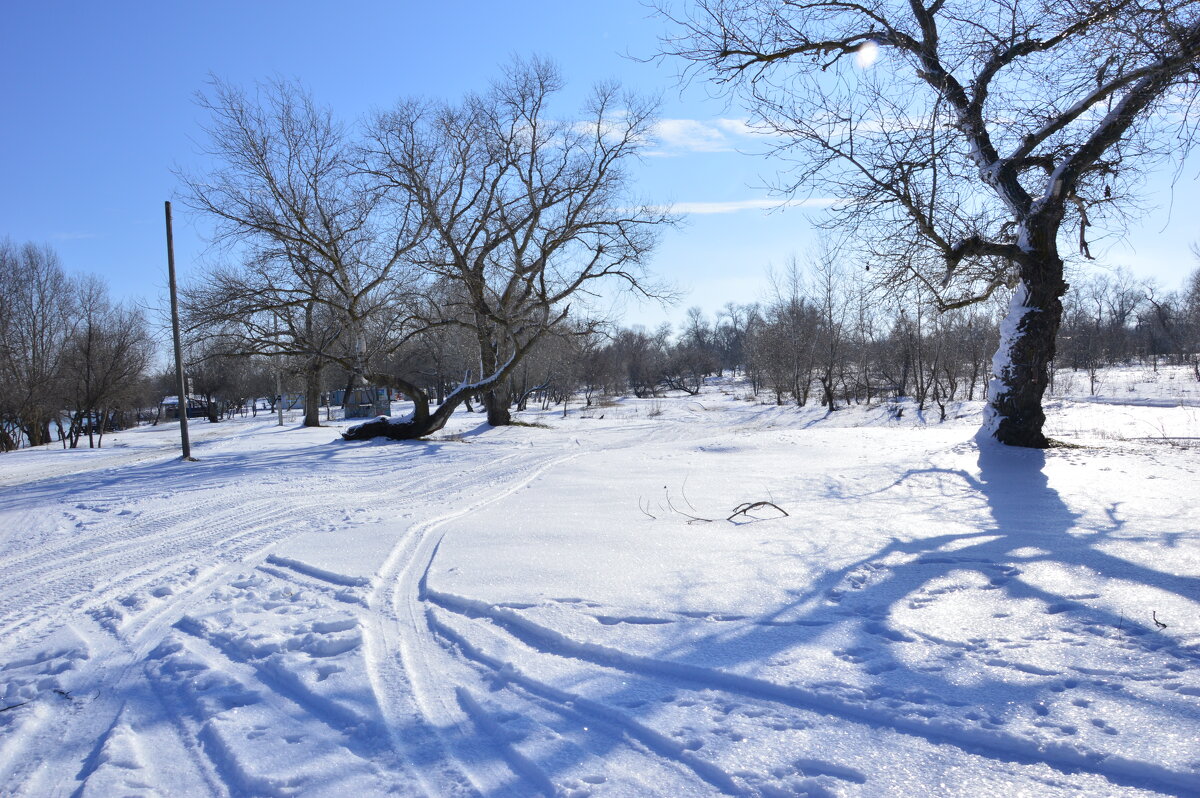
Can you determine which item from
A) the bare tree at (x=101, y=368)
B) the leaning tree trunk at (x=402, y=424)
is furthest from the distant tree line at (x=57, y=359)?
the leaning tree trunk at (x=402, y=424)

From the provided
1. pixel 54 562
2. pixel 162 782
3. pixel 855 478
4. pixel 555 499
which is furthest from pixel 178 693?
pixel 855 478

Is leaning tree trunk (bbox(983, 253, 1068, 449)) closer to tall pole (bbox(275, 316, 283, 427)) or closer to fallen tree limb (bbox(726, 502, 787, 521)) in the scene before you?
fallen tree limb (bbox(726, 502, 787, 521))

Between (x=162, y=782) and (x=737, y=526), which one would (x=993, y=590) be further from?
(x=162, y=782)

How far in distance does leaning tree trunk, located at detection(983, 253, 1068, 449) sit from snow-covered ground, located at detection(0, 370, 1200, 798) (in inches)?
93.6

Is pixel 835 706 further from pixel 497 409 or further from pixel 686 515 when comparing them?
pixel 497 409

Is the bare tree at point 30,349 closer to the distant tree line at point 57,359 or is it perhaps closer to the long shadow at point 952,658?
the distant tree line at point 57,359

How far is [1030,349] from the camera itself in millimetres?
9633

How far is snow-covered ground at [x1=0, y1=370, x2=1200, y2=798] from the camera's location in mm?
2305

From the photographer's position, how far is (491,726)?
2590mm

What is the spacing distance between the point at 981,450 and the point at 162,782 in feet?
33.6

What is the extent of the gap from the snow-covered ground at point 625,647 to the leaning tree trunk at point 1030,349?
2.38m

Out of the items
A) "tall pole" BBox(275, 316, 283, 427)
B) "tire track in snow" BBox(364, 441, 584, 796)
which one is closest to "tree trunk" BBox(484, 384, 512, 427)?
"tall pole" BBox(275, 316, 283, 427)

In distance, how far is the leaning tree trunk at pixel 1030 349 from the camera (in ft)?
31.0

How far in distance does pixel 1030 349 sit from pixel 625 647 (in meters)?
9.29
